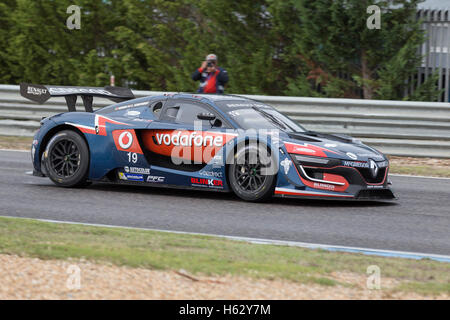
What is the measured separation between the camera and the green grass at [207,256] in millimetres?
5898

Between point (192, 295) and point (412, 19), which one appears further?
point (412, 19)

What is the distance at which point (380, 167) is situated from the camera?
9.27 m

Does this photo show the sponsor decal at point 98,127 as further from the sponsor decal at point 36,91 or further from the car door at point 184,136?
the sponsor decal at point 36,91

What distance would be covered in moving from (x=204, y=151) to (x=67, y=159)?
191 centimetres

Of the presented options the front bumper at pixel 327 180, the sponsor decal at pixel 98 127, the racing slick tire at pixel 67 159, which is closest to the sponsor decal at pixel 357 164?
the front bumper at pixel 327 180

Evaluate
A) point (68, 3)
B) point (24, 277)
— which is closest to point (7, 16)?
point (68, 3)

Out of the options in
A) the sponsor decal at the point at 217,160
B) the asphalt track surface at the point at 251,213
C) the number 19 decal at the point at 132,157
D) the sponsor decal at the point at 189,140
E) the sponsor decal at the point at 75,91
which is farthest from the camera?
the sponsor decal at the point at 75,91

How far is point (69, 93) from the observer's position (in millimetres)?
10672

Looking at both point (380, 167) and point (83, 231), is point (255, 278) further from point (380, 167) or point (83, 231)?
point (380, 167)

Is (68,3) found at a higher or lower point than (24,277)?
higher

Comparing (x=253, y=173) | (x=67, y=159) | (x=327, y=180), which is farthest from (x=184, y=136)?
(x=327, y=180)

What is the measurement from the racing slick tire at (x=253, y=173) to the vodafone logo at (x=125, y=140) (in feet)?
4.61

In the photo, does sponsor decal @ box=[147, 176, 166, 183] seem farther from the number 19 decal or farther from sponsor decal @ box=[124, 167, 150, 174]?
the number 19 decal
